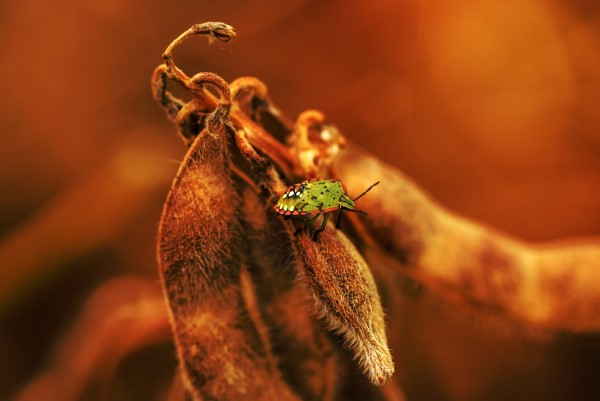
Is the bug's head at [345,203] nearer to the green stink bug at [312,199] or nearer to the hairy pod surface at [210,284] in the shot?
the green stink bug at [312,199]

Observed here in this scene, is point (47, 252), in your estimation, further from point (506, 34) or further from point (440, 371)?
point (506, 34)

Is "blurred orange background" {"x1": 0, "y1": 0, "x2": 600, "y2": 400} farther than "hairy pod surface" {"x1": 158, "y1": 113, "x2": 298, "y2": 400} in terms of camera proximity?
Yes

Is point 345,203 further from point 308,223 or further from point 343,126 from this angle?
point 343,126

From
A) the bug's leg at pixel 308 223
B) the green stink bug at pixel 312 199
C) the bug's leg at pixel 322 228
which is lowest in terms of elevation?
the bug's leg at pixel 322 228

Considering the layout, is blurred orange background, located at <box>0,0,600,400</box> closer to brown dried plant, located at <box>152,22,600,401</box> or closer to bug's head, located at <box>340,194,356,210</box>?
brown dried plant, located at <box>152,22,600,401</box>

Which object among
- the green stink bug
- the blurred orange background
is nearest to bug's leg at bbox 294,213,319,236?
the green stink bug

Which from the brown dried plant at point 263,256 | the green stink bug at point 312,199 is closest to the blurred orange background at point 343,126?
the brown dried plant at point 263,256

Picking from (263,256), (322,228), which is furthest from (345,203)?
(263,256)

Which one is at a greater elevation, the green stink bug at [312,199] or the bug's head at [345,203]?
the green stink bug at [312,199]
